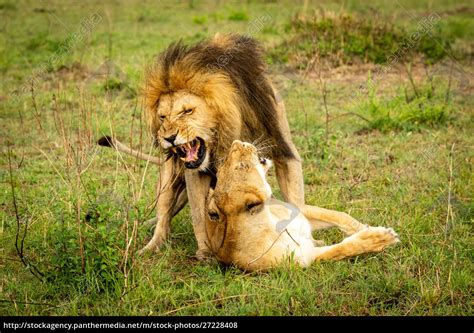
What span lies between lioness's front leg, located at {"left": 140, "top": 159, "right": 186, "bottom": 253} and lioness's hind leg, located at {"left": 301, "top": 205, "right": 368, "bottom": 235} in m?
0.85

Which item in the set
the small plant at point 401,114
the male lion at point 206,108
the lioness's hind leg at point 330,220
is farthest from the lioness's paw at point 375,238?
the small plant at point 401,114

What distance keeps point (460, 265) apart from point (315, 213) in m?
0.86

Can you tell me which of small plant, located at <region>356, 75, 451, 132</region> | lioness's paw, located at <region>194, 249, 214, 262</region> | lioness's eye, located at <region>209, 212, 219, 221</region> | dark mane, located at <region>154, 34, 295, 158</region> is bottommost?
lioness's paw, located at <region>194, 249, 214, 262</region>

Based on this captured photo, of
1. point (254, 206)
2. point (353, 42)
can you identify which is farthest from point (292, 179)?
point (353, 42)

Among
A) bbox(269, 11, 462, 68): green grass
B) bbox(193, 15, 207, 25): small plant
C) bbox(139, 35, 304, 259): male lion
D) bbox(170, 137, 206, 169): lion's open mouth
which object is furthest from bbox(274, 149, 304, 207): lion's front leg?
bbox(193, 15, 207, 25): small plant

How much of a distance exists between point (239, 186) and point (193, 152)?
488mm

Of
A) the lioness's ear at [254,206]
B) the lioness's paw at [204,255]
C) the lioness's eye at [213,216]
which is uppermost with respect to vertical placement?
the lioness's ear at [254,206]

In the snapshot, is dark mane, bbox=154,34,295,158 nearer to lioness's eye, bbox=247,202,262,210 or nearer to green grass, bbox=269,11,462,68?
lioness's eye, bbox=247,202,262,210

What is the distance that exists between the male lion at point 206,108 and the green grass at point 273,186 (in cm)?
29

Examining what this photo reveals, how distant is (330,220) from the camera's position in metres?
3.81

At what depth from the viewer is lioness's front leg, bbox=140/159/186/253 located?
401cm

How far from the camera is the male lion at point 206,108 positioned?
11.9 feet

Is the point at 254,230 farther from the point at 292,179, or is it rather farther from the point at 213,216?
the point at 292,179

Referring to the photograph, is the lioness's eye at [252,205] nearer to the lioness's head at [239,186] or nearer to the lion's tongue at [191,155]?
the lioness's head at [239,186]
